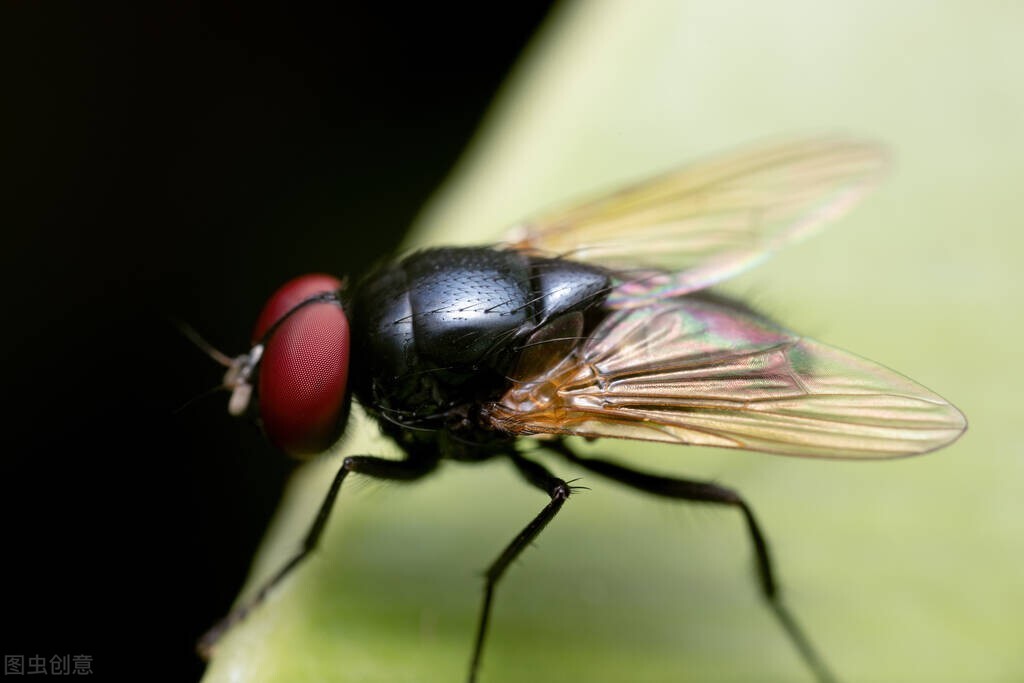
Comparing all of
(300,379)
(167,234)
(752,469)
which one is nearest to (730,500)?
(752,469)

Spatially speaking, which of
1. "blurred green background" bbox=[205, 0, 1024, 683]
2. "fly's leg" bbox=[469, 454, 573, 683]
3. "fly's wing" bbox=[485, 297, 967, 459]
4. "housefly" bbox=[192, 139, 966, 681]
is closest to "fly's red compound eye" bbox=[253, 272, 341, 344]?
"housefly" bbox=[192, 139, 966, 681]

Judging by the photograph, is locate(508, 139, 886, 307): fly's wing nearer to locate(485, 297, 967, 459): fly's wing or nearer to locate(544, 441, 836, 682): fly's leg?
locate(485, 297, 967, 459): fly's wing

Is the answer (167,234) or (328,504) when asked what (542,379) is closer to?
(328,504)

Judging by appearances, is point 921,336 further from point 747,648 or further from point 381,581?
point 381,581

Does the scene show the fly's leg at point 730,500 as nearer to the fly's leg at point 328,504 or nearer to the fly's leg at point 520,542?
the fly's leg at point 520,542

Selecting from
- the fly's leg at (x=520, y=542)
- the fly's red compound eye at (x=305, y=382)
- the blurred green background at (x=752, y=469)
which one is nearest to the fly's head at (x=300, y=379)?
the fly's red compound eye at (x=305, y=382)

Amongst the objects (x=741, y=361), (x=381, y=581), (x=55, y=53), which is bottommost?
(x=381, y=581)

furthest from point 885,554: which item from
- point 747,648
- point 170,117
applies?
point 170,117
